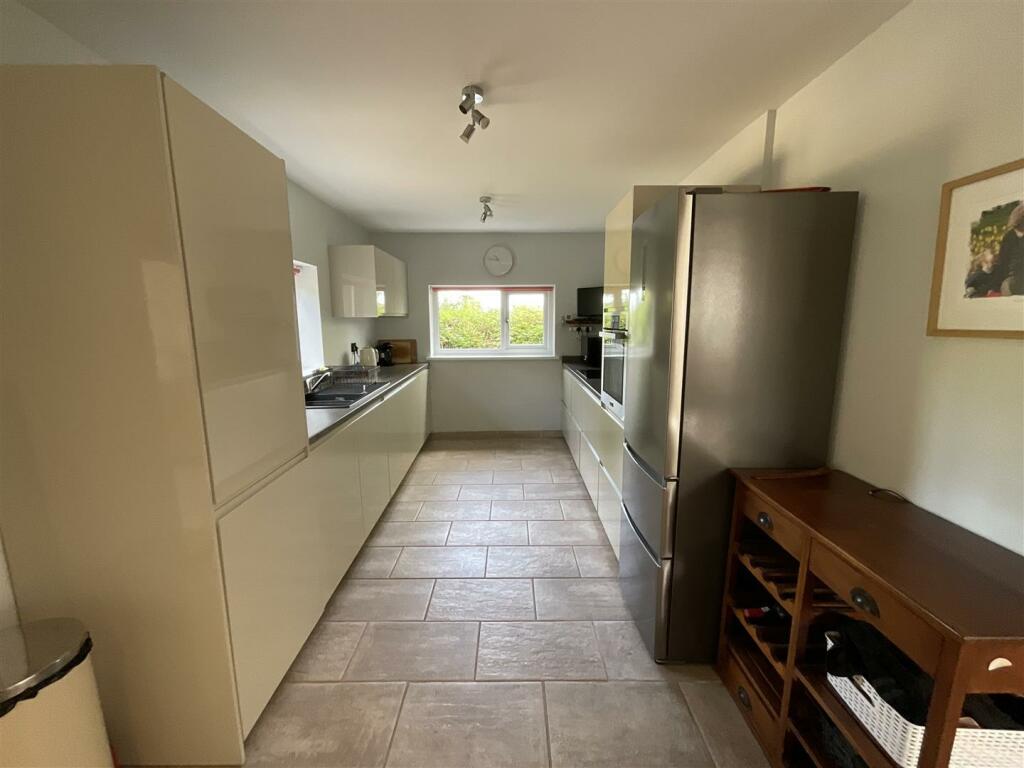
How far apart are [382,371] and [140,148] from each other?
3022mm

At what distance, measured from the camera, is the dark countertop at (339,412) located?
188 cm

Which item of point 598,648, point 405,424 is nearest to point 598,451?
point 598,648

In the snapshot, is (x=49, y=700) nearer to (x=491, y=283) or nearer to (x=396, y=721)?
(x=396, y=721)

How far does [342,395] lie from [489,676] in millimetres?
1927

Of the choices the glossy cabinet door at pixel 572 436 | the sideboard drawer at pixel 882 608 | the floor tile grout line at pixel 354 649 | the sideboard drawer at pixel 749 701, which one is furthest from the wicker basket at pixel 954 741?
the glossy cabinet door at pixel 572 436

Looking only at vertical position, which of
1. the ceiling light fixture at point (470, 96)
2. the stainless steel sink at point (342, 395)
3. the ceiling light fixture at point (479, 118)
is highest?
the ceiling light fixture at point (470, 96)

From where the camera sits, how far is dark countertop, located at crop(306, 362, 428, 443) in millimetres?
1879

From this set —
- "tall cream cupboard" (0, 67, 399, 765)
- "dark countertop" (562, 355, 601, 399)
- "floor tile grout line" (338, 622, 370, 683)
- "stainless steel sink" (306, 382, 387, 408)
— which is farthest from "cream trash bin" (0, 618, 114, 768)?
"dark countertop" (562, 355, 601, 399)

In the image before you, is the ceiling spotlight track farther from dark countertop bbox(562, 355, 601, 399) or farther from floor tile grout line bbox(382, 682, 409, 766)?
floor tile grout line bbox(382, 682, 409, 766)

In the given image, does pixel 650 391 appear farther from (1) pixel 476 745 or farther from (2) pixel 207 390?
(2) pixel 207 390

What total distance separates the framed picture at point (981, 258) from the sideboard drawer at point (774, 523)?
67cm

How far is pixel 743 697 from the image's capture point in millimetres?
1463

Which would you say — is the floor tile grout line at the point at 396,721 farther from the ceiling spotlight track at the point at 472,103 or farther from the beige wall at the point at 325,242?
the beige wall at the point at 325,242

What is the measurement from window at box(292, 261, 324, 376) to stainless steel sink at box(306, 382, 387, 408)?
0.27 meters
